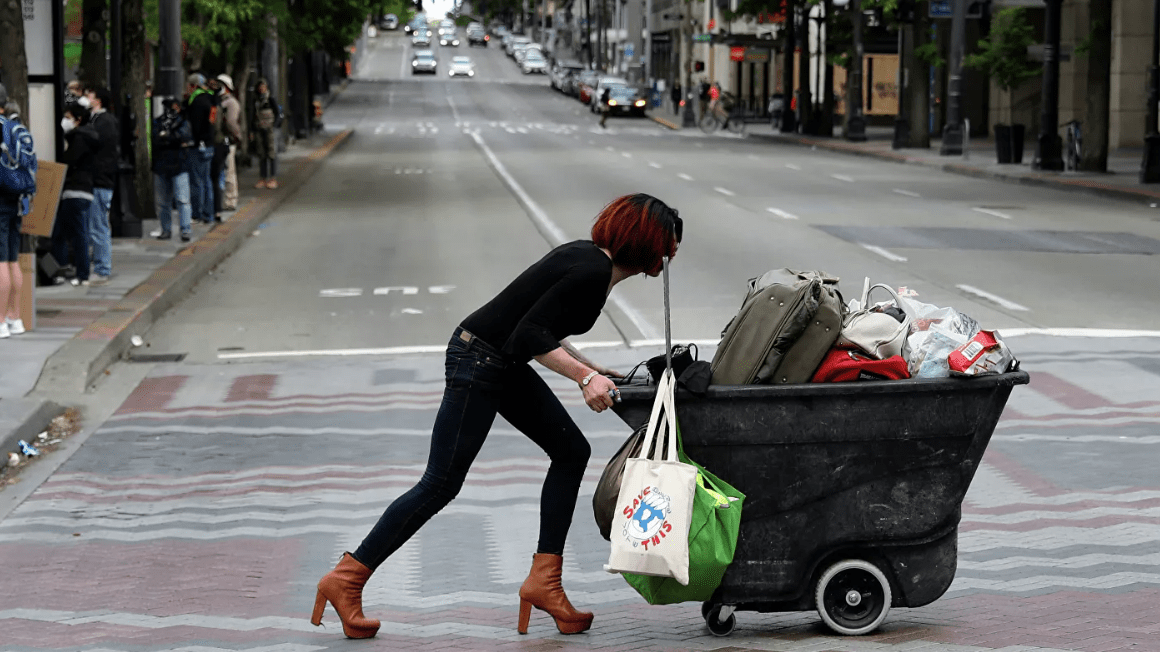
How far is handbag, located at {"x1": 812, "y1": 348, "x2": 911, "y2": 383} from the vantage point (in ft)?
18.3

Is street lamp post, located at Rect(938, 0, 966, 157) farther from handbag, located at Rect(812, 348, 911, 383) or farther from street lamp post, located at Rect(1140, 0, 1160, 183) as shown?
handbag, located at Rect(812, 348, 911, 383)

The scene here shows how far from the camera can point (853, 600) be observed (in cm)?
579

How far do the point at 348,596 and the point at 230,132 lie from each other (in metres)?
19.9

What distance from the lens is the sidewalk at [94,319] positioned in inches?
430

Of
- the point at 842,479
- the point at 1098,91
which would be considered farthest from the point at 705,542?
the point at 1098,91

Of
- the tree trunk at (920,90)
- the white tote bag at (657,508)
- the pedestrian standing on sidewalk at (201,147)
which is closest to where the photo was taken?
the white tote bag at (657,508)

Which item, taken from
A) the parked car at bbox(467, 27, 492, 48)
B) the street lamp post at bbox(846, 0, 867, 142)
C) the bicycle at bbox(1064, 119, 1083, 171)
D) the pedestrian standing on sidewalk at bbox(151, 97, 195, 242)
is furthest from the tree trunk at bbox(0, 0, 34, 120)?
the parked car at bbox(467, 27, 492, 48)

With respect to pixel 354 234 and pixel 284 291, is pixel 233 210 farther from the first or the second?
pixel 284 291

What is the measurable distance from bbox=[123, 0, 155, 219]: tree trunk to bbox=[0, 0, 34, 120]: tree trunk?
626 cm


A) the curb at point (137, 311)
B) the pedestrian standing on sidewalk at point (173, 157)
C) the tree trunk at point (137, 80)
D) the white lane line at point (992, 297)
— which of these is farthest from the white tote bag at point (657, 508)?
the tree trunk at point (137, 80)

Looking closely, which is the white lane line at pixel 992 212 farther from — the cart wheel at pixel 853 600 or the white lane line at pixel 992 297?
the cart wheel at pixel 853 600

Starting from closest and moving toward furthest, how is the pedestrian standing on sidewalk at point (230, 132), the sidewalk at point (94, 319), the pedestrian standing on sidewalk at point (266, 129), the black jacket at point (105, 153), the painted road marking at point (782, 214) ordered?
the sidewalk at point (94, 319), the black jacket at point (105, 153), the pedestrian standing on sidewalk at point (230, 132), the painted road marking at point (782, 214), the pedestrian standing on sidewalk at point (266, 129)

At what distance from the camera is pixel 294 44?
41469 millimetres

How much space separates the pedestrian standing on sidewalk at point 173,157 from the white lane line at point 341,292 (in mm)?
4039
